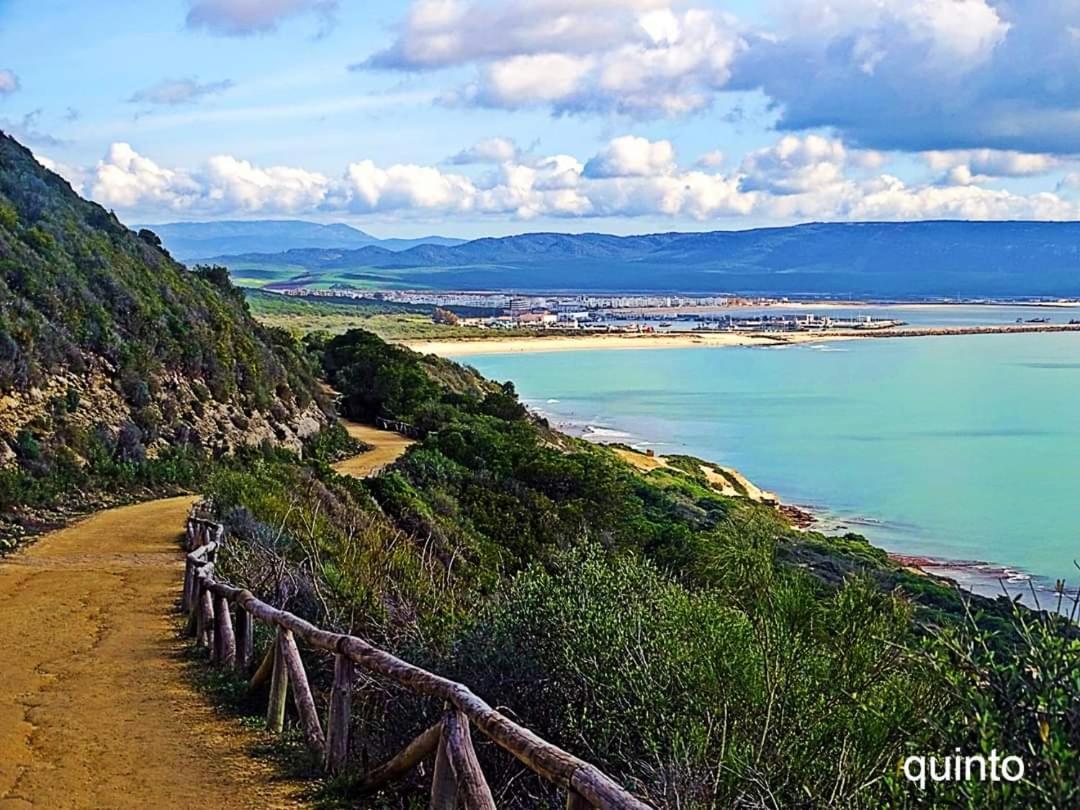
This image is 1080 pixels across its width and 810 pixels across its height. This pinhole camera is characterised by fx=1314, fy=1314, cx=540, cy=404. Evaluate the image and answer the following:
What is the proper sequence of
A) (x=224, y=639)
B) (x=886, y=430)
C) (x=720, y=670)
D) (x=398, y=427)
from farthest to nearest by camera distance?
(x=886, y=430) → (x=398, y=427) → (x=224, y=639) → (x=720, y=670)

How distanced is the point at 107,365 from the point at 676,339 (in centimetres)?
11210

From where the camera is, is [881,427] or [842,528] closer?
[842,528]

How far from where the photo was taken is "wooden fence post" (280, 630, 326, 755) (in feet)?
21.7

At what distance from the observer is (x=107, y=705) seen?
772 centimetres

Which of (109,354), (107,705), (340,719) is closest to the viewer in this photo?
(340,719)

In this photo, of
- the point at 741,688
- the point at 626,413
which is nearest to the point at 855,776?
the point at 741,688

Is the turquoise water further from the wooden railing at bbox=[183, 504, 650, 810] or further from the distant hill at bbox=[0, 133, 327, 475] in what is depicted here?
the wooden railing at bbox=[183, 504, 650, 810]

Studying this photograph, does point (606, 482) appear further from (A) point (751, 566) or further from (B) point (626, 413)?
(B) point (626, 413)

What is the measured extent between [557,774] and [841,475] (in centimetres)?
4373

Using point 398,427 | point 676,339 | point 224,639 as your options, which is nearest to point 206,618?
point 224,639

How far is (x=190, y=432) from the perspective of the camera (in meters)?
21.2

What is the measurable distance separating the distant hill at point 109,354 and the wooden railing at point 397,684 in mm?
8036

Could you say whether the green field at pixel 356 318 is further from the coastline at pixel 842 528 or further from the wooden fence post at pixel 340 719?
the wooden fence post at pixel 340 719

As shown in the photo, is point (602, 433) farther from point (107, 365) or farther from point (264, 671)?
point (264, 671)
